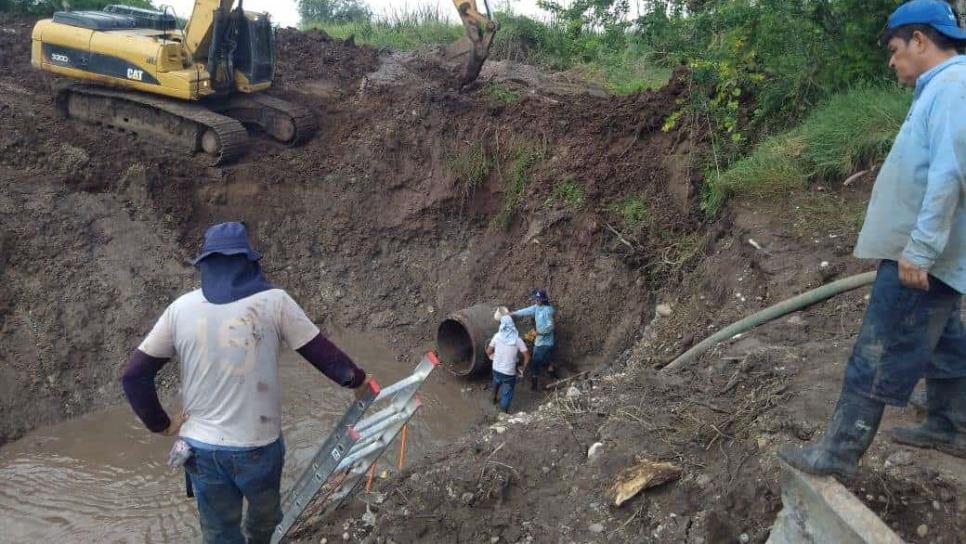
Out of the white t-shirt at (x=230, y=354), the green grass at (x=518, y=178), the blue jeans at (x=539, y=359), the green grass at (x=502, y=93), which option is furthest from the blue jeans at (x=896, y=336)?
the green grass at (x=502, y=93)

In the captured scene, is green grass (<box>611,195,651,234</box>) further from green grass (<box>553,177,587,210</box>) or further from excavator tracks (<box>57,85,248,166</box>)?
excavator tracks (<box>57,85,248,166</box>)

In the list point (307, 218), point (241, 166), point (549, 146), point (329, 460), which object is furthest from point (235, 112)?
point (329, 460)

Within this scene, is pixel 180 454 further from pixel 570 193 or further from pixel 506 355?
pixel 570 193

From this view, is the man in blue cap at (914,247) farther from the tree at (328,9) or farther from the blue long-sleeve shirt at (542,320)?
the tree at (328,9)

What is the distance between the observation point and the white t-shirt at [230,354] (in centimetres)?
340

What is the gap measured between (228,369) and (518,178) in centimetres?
631

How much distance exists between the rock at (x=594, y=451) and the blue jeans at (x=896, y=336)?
1583 millimetres

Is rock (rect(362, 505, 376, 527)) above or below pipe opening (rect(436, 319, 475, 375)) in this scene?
above

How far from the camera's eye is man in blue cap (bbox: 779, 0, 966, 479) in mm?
2723

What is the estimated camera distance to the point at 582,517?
12.8 ft

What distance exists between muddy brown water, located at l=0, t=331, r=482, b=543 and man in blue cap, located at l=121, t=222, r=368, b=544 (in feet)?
8.33

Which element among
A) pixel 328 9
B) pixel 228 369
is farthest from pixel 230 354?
pixel 328 9

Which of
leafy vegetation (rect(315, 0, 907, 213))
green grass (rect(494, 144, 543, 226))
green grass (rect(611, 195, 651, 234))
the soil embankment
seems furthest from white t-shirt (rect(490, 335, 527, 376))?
leafy vegetation (rect(315, 0, 907, 213))

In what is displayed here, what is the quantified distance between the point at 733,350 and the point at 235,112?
8.55m
